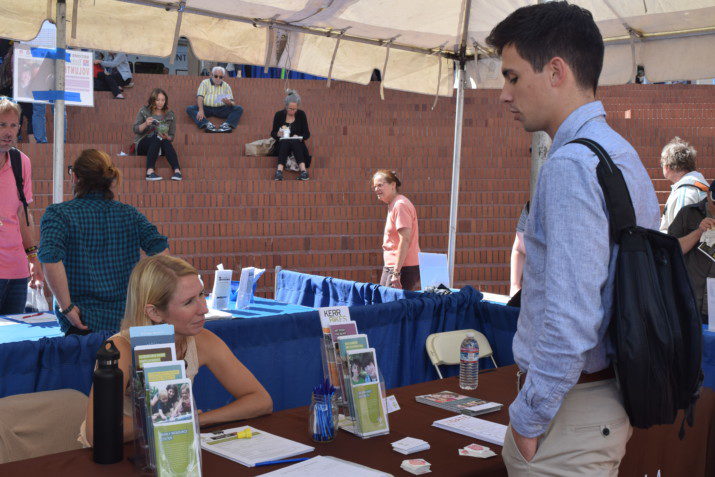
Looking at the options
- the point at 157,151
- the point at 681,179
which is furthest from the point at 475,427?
the point at 157,151

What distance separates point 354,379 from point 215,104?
11.4m

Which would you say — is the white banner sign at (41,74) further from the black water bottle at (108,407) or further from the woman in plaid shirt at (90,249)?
the black water bottle at (108,407)

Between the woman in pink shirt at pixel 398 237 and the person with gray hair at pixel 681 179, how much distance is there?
1975 millimetres

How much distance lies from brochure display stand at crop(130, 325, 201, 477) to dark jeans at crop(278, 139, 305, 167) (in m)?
8.94

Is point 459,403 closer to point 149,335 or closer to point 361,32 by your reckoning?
point 149,335

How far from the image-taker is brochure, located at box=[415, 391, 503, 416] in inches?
105

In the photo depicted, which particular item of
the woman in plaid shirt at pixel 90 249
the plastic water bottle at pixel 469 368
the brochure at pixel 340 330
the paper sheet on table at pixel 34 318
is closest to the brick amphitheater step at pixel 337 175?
the paper sheet on table at pixel 34 318

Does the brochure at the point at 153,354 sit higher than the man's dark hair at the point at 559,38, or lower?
lower

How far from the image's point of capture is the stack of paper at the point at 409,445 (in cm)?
221

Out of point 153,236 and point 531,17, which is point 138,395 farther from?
point 153,236

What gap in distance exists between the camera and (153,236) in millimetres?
3906

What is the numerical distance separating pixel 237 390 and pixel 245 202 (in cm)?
769

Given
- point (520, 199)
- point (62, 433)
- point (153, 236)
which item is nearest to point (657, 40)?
point (153, 236)

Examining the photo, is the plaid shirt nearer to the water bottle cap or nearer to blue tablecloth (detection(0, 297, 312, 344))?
blue tablecloth (detection(0, 297, 312, 344))
